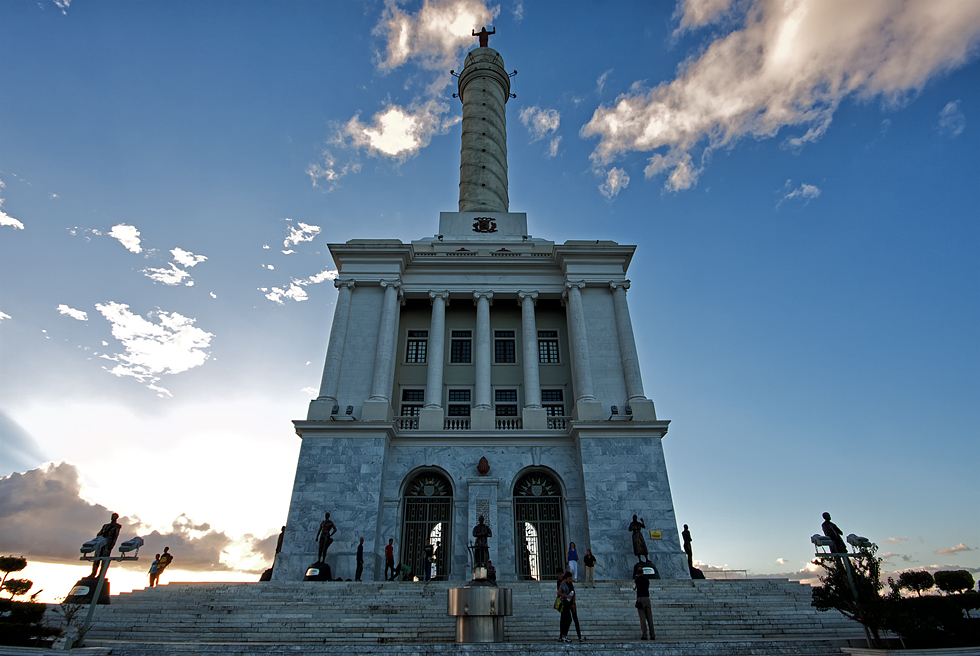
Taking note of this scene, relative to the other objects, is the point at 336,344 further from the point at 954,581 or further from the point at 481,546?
the point at 954,581

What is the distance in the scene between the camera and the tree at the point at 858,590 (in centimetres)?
1046

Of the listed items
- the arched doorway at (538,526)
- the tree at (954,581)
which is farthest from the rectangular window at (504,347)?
the tree at (954,581)

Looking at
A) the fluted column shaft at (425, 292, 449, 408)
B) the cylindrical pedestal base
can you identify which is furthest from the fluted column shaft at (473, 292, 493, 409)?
the cylindrical pedestal base

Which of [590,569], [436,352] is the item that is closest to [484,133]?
[436,352]

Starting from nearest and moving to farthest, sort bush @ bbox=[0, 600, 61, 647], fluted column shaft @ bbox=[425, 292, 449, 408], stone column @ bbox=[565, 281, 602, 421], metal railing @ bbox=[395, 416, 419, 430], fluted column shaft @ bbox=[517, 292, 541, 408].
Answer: bush @ bbox=[0, 600, 61, 647]
stone column @ bbox=[565, 281, 602, 421]
metal railing @ bbox=[395, 416, 419, 430]
fluted column shaft @ bbox=[425, 292, 449, 408]
fluted column shaft @ bbox=[517, 292, 541, 408]

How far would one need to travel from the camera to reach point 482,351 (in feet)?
89.1

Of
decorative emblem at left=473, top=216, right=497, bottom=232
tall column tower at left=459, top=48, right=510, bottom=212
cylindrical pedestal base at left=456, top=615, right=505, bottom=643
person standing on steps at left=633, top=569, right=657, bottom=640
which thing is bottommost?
cylindrical pedestal base at left=456, top=615, right=505, bottom=643

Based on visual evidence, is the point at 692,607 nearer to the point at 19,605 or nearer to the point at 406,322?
the point at 19,605

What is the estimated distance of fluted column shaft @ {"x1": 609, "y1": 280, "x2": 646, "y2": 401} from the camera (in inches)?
1001

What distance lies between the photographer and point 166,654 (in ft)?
32.3

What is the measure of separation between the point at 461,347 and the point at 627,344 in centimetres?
857

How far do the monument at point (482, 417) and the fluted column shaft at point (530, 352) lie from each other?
79mm

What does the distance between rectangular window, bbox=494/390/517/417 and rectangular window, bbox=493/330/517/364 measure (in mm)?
1748

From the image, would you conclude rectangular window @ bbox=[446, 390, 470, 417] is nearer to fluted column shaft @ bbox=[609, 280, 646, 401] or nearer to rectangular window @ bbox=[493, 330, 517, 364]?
rectangular window @ bbox=[493, 330, 517, 364]
